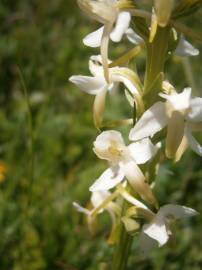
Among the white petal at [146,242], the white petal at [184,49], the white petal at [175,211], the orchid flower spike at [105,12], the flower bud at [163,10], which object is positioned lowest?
the white petal at [146,242]

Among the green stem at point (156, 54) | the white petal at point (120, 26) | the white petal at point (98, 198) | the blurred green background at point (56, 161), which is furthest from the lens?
the blurred green background at point (56, 161)

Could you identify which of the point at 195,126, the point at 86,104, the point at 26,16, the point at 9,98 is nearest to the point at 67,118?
the point at 86,104

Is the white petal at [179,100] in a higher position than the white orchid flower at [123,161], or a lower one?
higher

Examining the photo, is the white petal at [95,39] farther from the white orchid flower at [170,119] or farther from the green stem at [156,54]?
the white orchid flower at [170,119]

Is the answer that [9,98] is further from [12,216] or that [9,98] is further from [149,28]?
[149,28]

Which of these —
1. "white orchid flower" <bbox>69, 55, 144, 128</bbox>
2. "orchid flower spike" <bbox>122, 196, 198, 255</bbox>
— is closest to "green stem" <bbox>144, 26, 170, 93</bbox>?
"white orchid flower" <bbox>69, 55, 144, 128</bbox>

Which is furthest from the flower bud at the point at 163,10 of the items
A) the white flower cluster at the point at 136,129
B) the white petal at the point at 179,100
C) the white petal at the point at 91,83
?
the white petal at the point at 91,83

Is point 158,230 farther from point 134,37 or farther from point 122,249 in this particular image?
point 134,37

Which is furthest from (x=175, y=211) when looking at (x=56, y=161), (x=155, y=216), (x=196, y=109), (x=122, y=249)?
(x=56, y=161)

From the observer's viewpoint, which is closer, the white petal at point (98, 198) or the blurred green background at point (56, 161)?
the white petal at point (98, 198)
